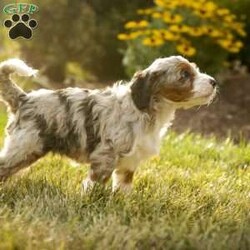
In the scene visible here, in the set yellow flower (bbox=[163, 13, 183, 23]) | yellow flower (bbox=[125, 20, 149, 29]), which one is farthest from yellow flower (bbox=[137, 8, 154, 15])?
yellow flower (bbox=[163, 13, 183, 23])

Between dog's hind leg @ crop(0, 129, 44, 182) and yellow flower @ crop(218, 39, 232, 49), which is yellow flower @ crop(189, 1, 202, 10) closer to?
yellow flower @ crop(218, 39, 232, 49)

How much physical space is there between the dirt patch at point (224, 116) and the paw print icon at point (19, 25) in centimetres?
494

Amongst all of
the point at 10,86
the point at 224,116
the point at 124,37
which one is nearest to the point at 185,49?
the point at 124,37

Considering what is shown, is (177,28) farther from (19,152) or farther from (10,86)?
(19,152)

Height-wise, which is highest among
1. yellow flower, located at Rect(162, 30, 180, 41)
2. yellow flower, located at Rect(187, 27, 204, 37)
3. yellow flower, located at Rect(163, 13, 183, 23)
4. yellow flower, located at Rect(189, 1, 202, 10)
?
yellow flower, located at Rect(189, 1, 202, 10)

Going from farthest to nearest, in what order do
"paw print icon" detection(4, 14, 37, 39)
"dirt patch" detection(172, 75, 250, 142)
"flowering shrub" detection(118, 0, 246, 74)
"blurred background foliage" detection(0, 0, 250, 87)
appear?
1. "blurred background foliage" detection(0, 0, 250, 87)
2. "flowering shrub" detection(118, 0, 246, 74)
3. "dirt patch" detection(172, 75, 250, 142)
4. "paw print icon" detection(4, 14, 37, 39)

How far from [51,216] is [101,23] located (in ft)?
28.2

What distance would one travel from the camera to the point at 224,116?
492 inches

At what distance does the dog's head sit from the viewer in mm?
6031

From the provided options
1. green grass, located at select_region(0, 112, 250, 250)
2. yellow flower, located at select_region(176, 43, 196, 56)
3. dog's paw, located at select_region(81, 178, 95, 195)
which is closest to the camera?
green grass, located at select_region(0, 112, 250, 250)

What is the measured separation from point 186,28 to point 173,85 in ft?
21.5

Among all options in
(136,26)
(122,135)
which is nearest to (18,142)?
(122,135)

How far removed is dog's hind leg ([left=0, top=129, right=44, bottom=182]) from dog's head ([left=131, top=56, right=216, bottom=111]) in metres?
0.86

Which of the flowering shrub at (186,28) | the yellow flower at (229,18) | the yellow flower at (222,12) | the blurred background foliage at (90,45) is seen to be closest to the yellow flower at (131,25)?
the flowering shrub at (186,28)
